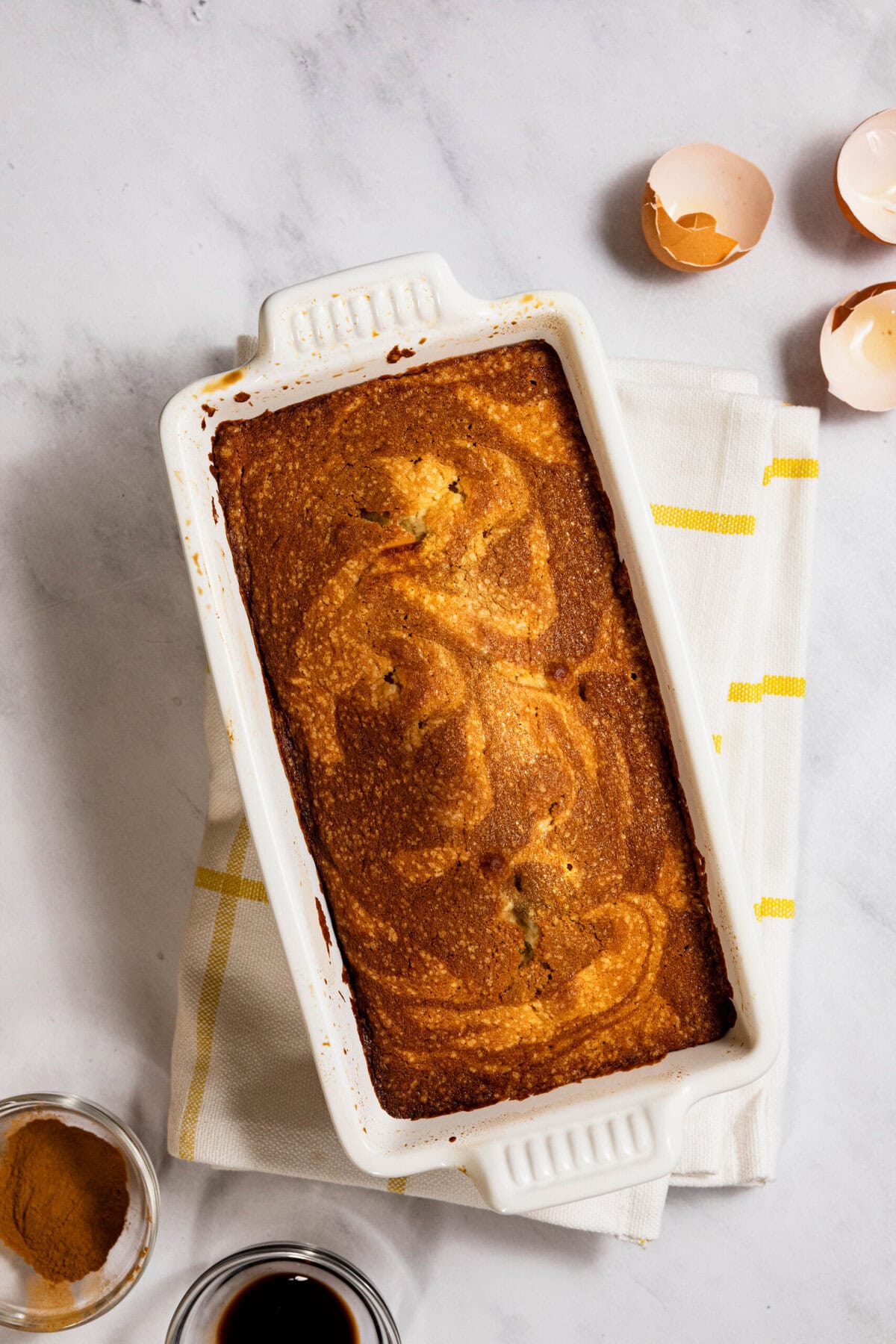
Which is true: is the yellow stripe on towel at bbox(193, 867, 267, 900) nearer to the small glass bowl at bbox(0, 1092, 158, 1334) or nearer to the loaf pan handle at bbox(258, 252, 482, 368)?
the small glass bowl at bbox(0, 1092, 158, 1334)

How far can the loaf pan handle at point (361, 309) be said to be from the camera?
1.43 m

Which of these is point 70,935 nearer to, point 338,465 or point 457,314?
point 338,465

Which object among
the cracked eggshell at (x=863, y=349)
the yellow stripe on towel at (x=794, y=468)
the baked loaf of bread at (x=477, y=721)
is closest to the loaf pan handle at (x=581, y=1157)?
the baked loaf of bread at (x=477, y=721)

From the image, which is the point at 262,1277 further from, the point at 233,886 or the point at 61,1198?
the point at 233,886

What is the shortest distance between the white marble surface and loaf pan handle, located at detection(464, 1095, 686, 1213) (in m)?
0.54

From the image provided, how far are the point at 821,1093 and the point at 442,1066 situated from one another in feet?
2.44

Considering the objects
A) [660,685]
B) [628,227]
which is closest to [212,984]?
[660,685]

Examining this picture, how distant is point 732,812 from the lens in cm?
174

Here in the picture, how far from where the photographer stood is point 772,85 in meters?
1.88

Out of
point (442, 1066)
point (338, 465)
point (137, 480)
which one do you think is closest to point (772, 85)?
point (338, 465)

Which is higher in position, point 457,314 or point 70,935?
point 457,314

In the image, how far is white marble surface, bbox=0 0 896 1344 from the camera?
1.86m

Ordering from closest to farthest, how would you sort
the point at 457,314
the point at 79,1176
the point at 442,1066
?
1. the point at 457,314
2. the point at 442,1066
3. the point at 79,1176

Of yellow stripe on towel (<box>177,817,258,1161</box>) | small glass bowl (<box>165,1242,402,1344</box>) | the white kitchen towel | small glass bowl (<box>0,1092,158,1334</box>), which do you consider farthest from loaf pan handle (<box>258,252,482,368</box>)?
small glass bowl (<box>165,1242,402,1344</box>)
